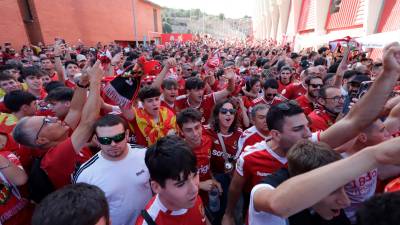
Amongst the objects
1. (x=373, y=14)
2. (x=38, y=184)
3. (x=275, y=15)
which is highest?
(x=275, y=15)

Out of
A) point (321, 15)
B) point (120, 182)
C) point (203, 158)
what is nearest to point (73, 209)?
point (120, 182)

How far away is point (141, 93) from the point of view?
4352 mm

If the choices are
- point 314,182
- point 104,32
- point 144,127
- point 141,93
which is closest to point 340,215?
point 314,182

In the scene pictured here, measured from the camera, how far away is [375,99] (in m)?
2.05

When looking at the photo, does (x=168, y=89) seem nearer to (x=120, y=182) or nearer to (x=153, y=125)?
(x=153, y=125)

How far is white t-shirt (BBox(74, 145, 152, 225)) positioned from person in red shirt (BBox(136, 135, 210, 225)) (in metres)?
0.47

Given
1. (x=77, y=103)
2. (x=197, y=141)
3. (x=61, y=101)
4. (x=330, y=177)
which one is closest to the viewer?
(x=330, y=177)

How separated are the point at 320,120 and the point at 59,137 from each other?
3612 mm

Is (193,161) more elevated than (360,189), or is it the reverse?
(193,161)

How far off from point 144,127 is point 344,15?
21938 mm

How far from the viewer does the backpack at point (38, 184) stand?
2.63 m

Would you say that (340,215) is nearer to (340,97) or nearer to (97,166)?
(97,166)

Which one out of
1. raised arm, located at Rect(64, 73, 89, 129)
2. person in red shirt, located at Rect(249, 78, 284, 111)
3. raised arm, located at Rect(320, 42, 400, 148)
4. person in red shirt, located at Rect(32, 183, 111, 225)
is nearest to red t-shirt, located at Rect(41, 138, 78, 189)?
raised arm, located at Rect(64, 73, 89, 129)

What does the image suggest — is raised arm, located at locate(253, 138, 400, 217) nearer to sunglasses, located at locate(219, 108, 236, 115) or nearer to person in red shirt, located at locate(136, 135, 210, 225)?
person in red shirt, located at locate(136, 135, 210, 225)
